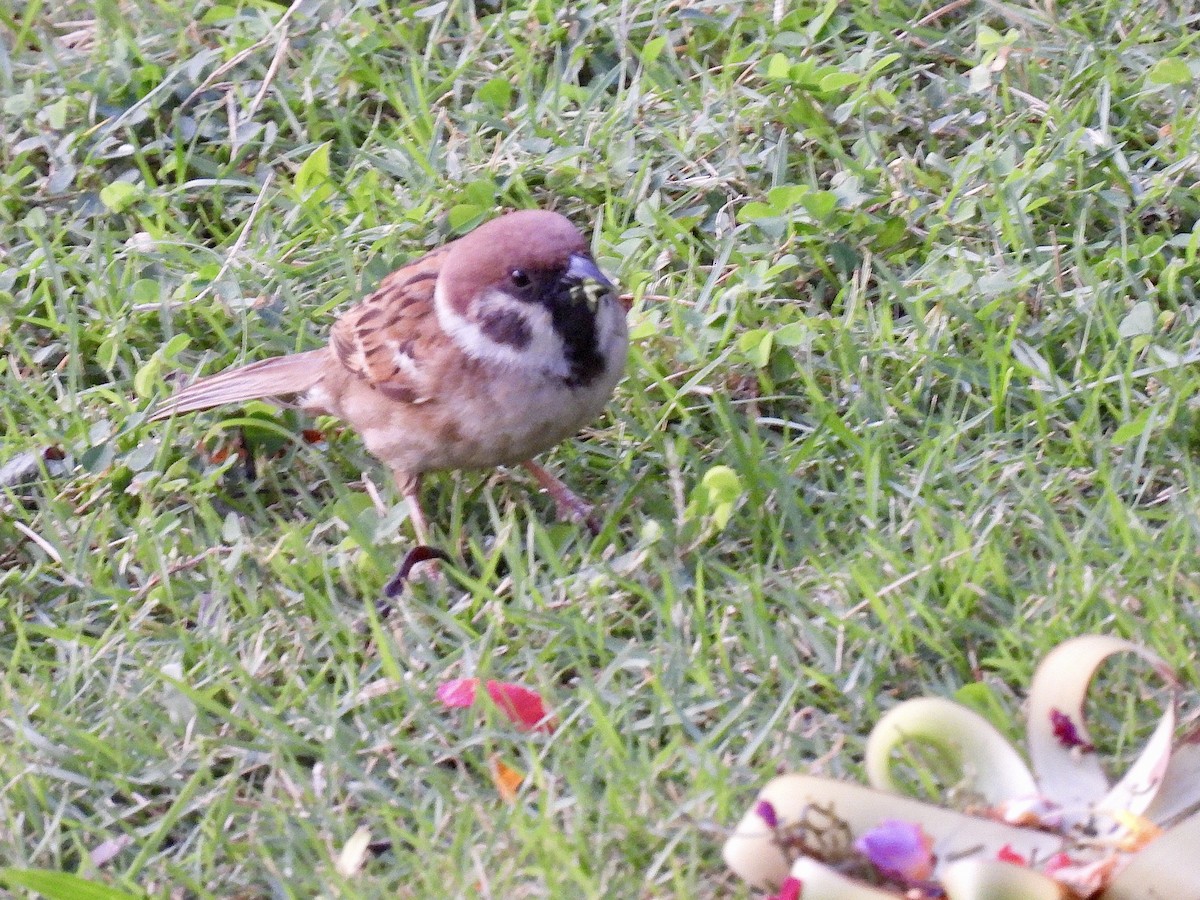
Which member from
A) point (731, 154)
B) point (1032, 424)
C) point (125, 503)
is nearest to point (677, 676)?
point (1032, 424)

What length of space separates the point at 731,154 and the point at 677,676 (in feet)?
5.66

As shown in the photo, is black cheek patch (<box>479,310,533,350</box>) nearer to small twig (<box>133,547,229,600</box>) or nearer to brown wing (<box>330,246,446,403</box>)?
brown wing (<box>330,246,446,403</box>)

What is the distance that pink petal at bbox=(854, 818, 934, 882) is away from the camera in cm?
219

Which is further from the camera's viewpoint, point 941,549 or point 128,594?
point 128,594

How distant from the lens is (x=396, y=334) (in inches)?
135

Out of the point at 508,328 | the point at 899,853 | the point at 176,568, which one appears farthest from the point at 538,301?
the point at 899,853

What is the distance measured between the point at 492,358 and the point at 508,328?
0.07 metres

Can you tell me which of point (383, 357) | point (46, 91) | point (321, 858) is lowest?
point (321, 858)

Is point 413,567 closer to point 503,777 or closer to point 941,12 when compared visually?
point 503,777

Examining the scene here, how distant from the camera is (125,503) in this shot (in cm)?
351

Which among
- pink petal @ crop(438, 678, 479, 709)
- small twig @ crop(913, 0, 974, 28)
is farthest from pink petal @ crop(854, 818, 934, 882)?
small twig @ crop(913, 0, 974, 28)

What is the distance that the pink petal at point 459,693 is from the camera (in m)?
2.81

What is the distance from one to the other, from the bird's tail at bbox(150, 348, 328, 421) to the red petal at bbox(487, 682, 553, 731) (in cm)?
108

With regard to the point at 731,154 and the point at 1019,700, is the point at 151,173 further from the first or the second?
the point at 1019,700
